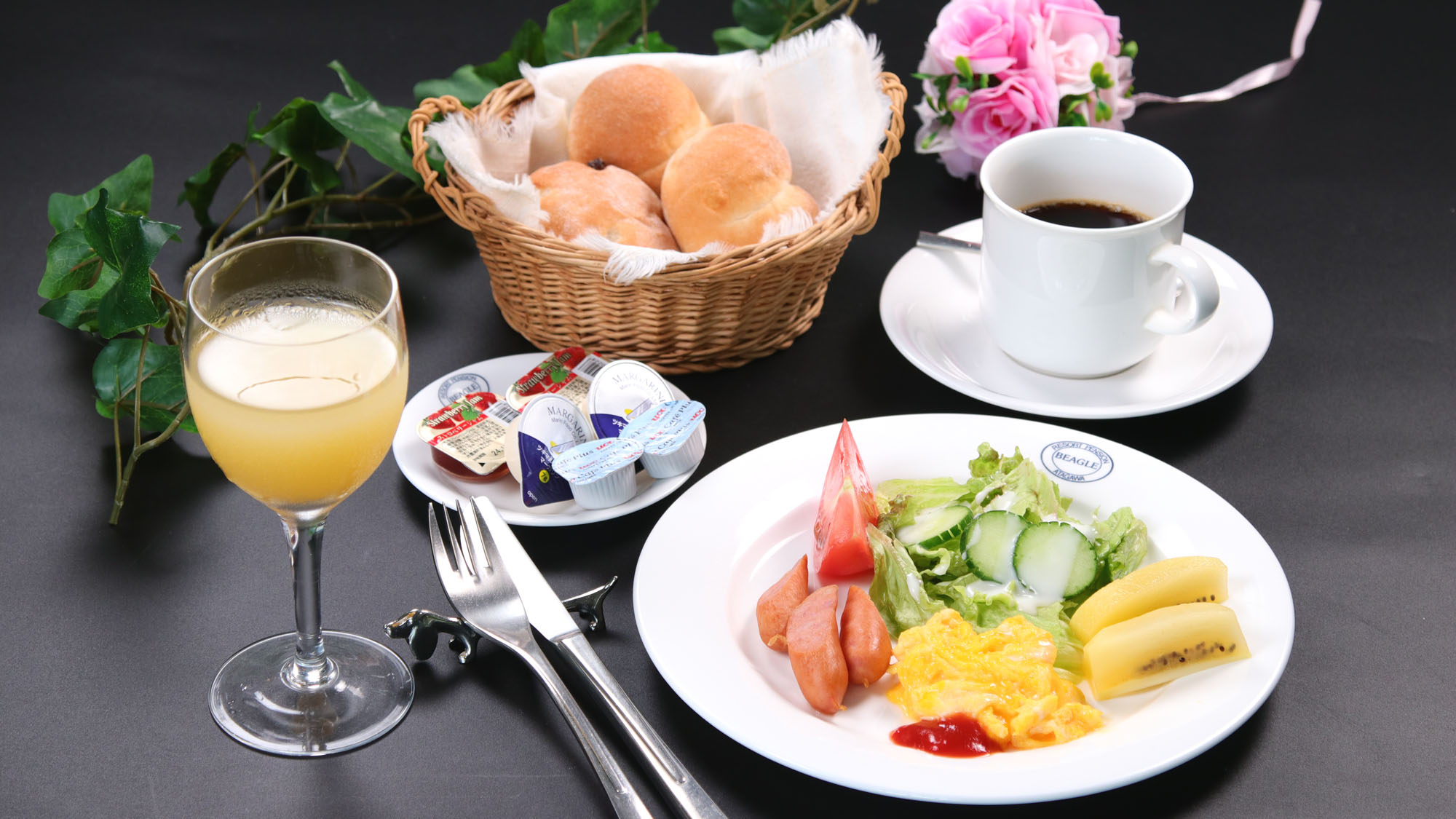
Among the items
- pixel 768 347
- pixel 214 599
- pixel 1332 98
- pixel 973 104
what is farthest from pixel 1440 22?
pixel 214 599

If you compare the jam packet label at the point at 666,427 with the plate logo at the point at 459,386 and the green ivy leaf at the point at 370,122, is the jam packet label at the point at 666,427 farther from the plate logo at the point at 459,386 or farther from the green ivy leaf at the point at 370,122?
the green ivy leaf at the point at 370,122

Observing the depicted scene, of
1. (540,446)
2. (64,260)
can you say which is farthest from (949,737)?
(64,260)

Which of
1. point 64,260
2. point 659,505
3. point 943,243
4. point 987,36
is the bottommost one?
point 659,505

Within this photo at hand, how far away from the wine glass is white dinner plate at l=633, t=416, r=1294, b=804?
28 cm

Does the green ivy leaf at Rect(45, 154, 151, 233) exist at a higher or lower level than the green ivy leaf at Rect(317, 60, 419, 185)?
lower

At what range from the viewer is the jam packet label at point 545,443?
4.28ft

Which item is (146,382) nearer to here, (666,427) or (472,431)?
(472,431)

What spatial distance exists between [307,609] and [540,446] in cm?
30

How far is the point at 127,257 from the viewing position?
1.27m

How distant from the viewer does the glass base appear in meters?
1.10

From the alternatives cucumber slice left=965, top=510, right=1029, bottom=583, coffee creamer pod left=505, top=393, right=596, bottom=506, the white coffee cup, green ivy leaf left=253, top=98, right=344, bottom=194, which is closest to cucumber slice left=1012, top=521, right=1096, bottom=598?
cucumber slice left=965, top=510, right=1029, bottom=583

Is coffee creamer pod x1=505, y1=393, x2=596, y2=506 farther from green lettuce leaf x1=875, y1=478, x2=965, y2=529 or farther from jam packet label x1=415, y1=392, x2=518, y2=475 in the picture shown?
green lettuce leaf x1=875, y1=478, x2=965, y2=529

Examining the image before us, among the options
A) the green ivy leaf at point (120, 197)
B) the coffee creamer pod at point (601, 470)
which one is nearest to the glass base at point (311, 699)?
the coffee creamer pod at point (601, 470)

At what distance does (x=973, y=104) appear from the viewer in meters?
1.87
